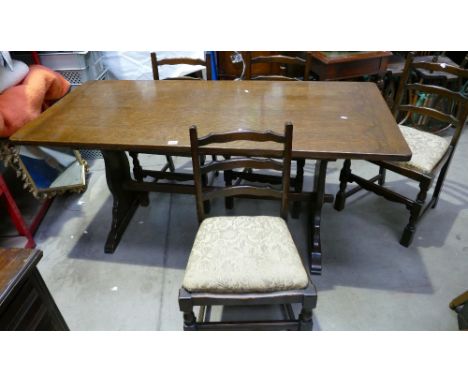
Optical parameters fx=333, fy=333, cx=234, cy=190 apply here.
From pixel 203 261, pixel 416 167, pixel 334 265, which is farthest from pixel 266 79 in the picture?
pixel 203 261

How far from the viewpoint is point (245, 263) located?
1.32m

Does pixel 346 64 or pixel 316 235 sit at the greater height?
pixel 346 64

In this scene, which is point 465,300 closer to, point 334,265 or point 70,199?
point 334,265

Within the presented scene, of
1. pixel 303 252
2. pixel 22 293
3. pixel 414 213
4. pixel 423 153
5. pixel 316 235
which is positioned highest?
pixel 22 293

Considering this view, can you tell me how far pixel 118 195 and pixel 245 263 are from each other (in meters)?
1.23

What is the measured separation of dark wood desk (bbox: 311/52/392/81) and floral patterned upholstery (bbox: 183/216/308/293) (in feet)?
6.17

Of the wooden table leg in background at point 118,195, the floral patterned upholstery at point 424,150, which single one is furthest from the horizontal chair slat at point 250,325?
the floral patterned upholstery at point 424,150

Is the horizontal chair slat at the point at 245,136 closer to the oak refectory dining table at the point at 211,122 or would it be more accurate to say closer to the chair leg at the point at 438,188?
the oak refectory dining table at the point at 211,122

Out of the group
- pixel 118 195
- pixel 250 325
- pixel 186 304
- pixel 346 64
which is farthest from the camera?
pixel 346 64

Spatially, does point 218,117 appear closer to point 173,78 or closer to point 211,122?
point 211,122

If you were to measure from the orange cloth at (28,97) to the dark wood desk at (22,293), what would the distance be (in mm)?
1246

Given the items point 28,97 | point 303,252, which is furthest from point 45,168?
point 303,252

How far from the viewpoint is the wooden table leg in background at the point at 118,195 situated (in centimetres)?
208

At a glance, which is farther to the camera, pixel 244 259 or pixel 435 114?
pixel 435 114
